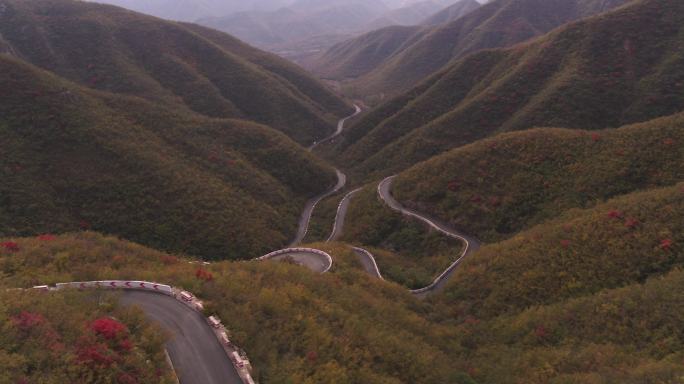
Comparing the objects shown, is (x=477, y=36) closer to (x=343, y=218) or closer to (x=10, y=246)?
(x=343, y=218)

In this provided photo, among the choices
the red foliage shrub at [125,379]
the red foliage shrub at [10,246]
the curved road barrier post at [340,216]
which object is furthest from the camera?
the curved road barrier post at [340,216]

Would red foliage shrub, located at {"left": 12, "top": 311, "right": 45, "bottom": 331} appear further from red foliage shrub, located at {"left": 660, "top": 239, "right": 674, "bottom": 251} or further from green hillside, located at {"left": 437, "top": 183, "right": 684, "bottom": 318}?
red foliage shrub, located at {"left": 660, "top": 239, "right": 674, "bottom": 251}

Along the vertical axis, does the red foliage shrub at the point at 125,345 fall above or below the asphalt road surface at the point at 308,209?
above

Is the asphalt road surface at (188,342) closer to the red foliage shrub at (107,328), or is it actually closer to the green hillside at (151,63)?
the red foliage shrub at (107,328)

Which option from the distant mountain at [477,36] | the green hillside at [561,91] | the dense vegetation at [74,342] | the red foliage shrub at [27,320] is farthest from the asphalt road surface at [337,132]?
the red foliage shrub at [27,320]

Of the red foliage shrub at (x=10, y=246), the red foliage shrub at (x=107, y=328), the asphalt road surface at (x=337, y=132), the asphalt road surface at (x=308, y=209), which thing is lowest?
the asphalt road surface at (x=308, y=209)

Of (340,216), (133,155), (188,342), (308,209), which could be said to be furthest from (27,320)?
(308,209)
